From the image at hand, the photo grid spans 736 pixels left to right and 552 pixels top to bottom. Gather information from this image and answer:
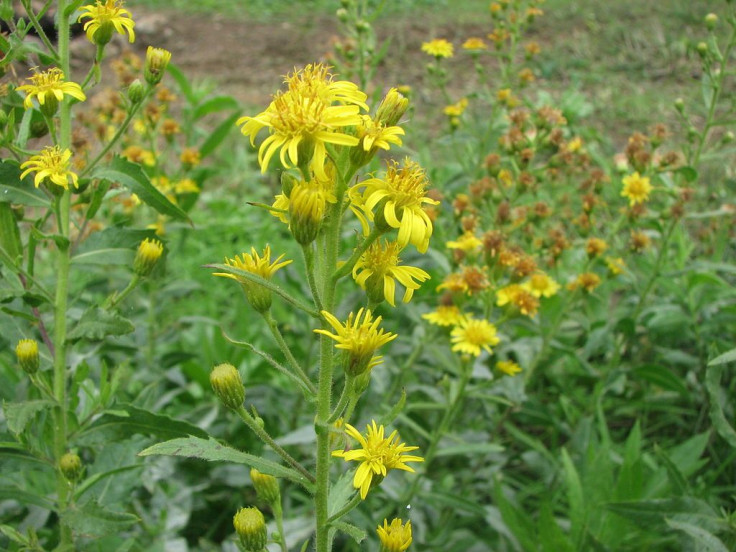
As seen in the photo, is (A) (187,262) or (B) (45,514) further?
(A) (187,262)

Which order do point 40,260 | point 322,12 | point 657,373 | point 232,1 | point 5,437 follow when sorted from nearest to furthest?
point 5,437 → point 657,373 → point 40,260 → point 322,12 → point 232,1

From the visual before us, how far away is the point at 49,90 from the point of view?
2.03 metres

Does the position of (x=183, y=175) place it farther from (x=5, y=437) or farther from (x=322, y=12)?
(x=322, y=12)

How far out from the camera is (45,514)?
2430mm

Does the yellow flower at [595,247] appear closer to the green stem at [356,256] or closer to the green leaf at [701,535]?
the green leaf at [701,535]

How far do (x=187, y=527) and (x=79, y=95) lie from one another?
6.70 ft

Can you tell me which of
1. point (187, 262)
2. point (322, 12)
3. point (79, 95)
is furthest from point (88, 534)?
point (322, 12)

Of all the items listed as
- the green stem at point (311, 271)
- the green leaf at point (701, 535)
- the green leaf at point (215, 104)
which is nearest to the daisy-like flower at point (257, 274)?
the green stem at point (311, 271)

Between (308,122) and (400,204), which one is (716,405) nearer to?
(400,204)

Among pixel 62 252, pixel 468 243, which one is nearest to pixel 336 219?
pixel 62 252

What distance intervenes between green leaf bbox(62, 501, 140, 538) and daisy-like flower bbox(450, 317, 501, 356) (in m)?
1.27

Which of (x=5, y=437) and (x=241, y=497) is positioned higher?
(x=5, y=437)

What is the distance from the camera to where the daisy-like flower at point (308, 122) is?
151 centimetres

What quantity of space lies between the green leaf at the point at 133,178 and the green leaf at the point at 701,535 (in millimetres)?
1837
